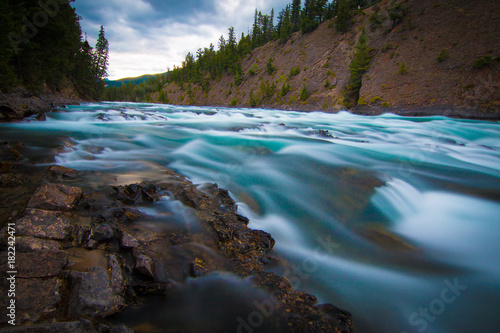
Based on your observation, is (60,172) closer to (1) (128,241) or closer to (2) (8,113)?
(1) (128,241)

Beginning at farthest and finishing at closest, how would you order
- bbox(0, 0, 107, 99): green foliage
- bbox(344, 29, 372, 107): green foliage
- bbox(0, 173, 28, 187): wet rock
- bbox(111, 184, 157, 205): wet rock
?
bbox(344, 29, 372, 107): green foliage → bbox(0, 0, 107, 99): green foliage → bbox(111, 184, 157, 205): wet rock → bbox(0, 173, 28, 187): wet rock

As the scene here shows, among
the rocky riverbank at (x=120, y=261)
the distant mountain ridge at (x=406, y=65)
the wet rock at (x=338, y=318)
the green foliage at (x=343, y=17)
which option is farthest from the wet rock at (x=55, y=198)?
the green foliage at (x=343, y=17)

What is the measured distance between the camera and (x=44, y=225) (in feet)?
6.50

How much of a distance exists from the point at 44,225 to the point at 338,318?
276cm

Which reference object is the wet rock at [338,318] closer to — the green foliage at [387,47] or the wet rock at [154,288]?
the wet rock at [154,288]

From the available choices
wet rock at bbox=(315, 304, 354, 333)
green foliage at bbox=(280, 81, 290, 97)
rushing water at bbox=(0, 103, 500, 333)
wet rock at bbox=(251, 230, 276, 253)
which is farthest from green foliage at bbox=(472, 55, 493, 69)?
wet rock at bbox=(315, 304, 354, 333)

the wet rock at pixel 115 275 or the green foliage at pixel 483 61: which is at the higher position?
the green foliage at pixel 483 61

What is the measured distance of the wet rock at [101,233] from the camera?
2.03m

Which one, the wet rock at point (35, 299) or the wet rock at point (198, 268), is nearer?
the wet rock at point (35, 299)

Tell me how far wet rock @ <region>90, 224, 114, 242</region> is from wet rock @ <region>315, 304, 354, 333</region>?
2.06 m

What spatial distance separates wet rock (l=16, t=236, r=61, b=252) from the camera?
169 cm

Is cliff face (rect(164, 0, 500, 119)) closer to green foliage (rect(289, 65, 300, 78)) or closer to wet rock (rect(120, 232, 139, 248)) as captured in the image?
green foliage (rect(289, 65, 300, 78))

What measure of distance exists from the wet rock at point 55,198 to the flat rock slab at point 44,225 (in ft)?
0.38

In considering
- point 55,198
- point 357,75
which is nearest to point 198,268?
point 55,198
